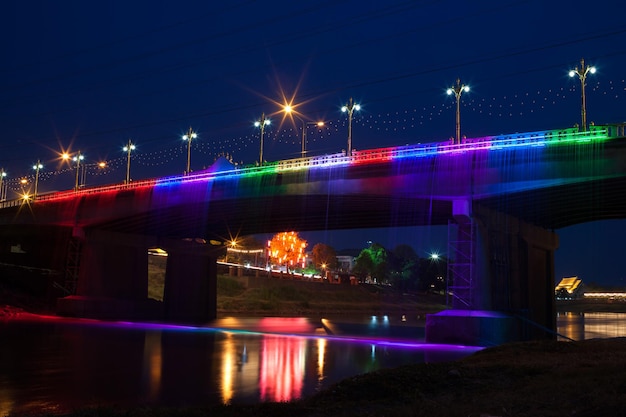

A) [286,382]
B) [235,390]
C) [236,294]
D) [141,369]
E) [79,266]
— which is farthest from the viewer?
[236,294]

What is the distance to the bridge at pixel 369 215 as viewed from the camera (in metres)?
42.1

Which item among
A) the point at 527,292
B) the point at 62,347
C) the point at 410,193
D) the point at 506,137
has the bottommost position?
the point at 62,347

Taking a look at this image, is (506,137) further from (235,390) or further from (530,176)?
(235,390)

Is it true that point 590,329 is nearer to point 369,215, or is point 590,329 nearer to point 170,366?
point 369,215

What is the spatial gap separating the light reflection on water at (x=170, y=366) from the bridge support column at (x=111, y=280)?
23979mm

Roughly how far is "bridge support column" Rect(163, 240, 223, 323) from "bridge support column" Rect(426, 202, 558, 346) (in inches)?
1607

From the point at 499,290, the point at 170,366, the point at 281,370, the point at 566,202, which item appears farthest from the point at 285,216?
the point at 281,370

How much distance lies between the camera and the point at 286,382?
2212 centimetres

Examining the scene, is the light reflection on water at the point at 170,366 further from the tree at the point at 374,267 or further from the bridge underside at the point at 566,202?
the tree at the point at 374,267

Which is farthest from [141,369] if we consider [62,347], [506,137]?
[506,137]

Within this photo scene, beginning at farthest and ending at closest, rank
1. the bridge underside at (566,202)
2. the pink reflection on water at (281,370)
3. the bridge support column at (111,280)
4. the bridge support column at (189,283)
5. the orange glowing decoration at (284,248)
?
1. the orange glowing decoration at (284,248)
2. the bridge support column at (189,283)
3. the bridge support column at (111,280)
4. the bridge underside at (566,202)
5. the pink reflection on water at (281,370)

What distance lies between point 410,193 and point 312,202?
12.0 meters

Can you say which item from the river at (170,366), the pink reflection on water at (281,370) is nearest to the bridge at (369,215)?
the river at (170,366)

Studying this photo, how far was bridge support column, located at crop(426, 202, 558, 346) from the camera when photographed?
42.3 metres
